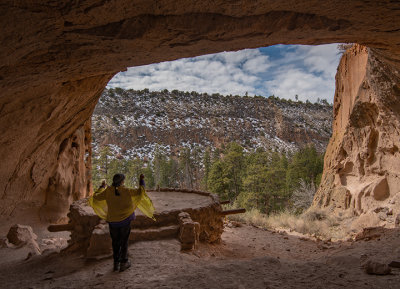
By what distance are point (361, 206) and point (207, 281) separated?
7.78m

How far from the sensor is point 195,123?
46.3 metres

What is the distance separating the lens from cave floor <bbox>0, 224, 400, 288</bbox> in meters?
3.38

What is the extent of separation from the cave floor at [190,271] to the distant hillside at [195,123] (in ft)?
112

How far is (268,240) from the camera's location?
878 centimetres

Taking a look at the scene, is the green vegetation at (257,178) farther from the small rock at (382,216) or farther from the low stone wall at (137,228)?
the low stone wall at (137,228)

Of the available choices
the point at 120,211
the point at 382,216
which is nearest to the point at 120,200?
the point at 120,211

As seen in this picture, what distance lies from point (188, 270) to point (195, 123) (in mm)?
42686

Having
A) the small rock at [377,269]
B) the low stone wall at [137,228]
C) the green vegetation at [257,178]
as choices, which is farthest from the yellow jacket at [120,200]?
the green vegetation at [257,178]

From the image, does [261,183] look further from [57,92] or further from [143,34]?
[143,34]

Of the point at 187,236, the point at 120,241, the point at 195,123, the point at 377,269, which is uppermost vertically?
the point at 195,123

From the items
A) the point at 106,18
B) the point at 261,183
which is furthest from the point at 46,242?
the point at 261,183

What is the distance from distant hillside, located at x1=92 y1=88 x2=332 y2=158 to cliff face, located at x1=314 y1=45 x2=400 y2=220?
27706 mm

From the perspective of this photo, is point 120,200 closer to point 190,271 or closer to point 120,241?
point 120,241

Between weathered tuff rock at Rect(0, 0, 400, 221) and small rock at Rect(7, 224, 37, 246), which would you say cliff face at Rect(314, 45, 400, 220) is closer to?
weathered tuff rock at Rect(0, 0, 400, 221)
